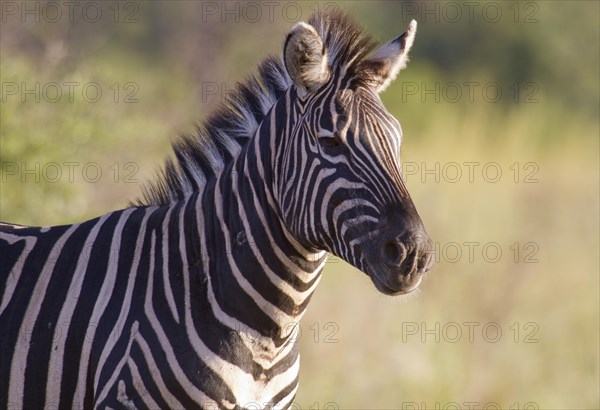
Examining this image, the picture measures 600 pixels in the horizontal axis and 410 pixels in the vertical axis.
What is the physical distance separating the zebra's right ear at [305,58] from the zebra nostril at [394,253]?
3.00ft

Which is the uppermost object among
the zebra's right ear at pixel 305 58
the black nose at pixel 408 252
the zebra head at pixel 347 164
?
the zebra's right ear at pixel 305 58

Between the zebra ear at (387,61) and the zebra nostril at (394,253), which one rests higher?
the zebra ear at (387,61)

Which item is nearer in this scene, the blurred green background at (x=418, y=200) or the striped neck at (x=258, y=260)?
the striped neck at (x=258, y=260)

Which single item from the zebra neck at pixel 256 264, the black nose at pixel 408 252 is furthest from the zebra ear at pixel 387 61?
the black nose at pixel 408 252

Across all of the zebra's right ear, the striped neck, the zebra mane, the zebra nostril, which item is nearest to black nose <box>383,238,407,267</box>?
the zebra nostril

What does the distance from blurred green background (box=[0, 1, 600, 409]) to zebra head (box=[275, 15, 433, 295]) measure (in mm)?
474

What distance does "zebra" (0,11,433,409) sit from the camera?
163 inches

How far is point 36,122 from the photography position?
28.7ft

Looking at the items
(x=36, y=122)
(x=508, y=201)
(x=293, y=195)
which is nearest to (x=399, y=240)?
(x=293, y=195)

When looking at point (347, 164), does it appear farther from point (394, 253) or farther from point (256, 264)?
point (256, 264)

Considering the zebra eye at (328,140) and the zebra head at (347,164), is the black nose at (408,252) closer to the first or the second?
the zebra head at (347,164)

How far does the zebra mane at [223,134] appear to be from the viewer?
4734 mm

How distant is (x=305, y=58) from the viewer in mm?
4281

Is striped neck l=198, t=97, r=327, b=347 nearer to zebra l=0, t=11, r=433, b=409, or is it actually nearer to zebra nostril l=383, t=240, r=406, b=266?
zebra l=0, t=11, r=433, b=409
